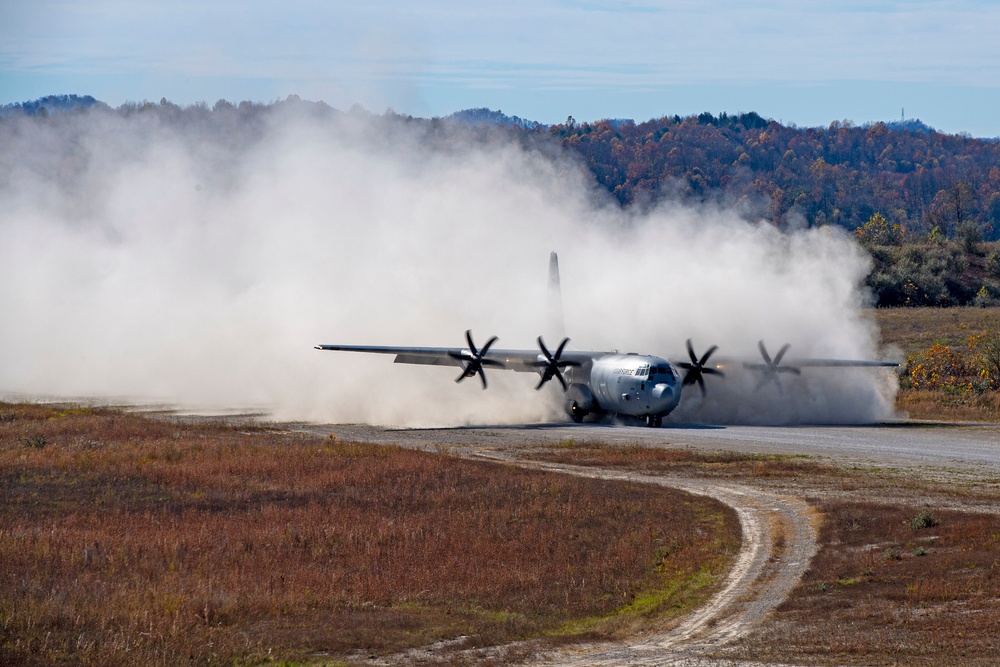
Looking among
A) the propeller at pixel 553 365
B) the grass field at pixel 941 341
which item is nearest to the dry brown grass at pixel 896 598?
the propeller at pixel 553 365

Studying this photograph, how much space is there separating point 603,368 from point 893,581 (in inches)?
1347

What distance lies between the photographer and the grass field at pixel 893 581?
51.6 feet

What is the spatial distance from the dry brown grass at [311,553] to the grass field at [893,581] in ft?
8.00

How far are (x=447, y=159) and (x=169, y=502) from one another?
5426 cm

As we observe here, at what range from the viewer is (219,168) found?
87.1m

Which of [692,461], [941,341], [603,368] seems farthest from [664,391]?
[941,341]

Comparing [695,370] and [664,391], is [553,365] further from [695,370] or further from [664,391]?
[664,391]

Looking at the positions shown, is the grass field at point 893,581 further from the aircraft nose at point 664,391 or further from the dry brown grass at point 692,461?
the aircraft nose at point 664,391

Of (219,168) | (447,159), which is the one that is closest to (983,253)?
(447,159)

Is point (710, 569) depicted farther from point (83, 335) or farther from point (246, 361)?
point (83, 335)

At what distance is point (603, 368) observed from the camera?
178ft

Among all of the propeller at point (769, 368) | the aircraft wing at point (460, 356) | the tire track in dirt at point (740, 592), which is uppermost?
the aircraft wing at point (460, 356)

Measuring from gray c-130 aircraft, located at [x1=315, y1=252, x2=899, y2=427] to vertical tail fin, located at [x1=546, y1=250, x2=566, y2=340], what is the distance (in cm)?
497

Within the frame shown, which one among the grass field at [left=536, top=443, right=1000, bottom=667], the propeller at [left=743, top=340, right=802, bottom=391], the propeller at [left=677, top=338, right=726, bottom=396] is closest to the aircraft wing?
the propeller at [left=677, top=338, right=726, bottom=396]
